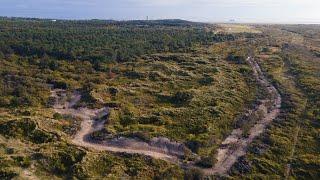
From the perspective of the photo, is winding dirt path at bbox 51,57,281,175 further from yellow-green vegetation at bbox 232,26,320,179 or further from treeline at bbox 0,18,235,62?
treeline at bbox 0,18,235,62

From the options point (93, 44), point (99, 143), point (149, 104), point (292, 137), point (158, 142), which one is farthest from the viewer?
point (93, 44)

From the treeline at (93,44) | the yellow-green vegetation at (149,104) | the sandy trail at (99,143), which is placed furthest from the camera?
the treeline at (93,44)

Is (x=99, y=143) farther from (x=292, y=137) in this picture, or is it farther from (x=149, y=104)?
(x=292, y=137)

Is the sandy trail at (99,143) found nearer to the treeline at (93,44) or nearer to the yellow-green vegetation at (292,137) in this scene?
the yellow-green vegetation at (292,137)

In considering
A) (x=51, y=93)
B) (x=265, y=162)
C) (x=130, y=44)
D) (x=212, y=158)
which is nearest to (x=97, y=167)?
(x=212, y=158)

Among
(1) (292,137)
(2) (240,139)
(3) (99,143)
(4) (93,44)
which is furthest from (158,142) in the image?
(4) (93,44)

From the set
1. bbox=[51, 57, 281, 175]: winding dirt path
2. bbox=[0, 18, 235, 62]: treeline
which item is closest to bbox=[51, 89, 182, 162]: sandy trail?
bbox=[51, 57, 281, 175]: winding dirt path

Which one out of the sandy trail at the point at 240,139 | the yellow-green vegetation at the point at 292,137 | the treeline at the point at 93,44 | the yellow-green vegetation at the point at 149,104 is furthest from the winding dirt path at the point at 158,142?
the treeline at the point at 93,44

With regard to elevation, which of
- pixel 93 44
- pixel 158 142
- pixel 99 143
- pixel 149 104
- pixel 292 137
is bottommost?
pixel 99 143

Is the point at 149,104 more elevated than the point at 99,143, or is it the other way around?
the point at 149,104
